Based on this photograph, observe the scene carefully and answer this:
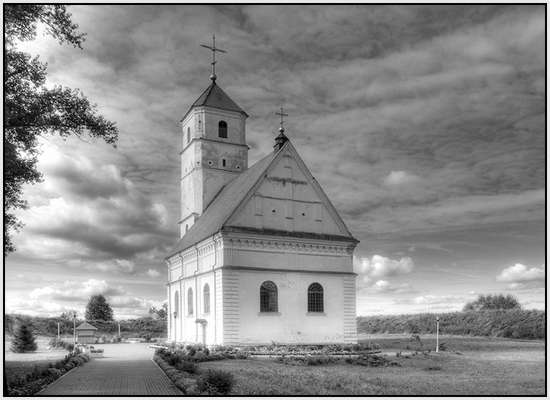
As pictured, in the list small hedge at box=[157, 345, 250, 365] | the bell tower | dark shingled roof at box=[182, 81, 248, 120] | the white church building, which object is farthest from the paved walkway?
dark shingled roof at box=[182, 81, 248, 120]

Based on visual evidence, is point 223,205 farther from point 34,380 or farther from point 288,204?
point 34,380

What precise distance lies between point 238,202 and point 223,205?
584 centimetres

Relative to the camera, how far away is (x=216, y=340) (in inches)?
1378

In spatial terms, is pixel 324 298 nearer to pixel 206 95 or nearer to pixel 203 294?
pixel 203 294

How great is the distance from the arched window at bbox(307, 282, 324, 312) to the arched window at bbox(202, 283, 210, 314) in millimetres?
6362

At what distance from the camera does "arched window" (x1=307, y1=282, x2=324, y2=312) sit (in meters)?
36.9

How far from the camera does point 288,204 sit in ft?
123

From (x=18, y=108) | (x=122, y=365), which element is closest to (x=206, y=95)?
(x=122, y=365)

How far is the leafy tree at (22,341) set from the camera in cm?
4566

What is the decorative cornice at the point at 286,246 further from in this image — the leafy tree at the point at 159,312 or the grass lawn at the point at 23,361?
the leafy tree at the point at 159,312

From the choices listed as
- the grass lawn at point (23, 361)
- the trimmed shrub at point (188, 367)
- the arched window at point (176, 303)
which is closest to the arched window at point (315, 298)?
the arched window at point (176, 303)

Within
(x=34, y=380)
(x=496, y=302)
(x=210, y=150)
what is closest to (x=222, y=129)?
(x=210, y=150)

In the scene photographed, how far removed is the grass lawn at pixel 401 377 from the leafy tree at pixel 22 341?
2453cm

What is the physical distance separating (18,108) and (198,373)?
1127 centimetres
